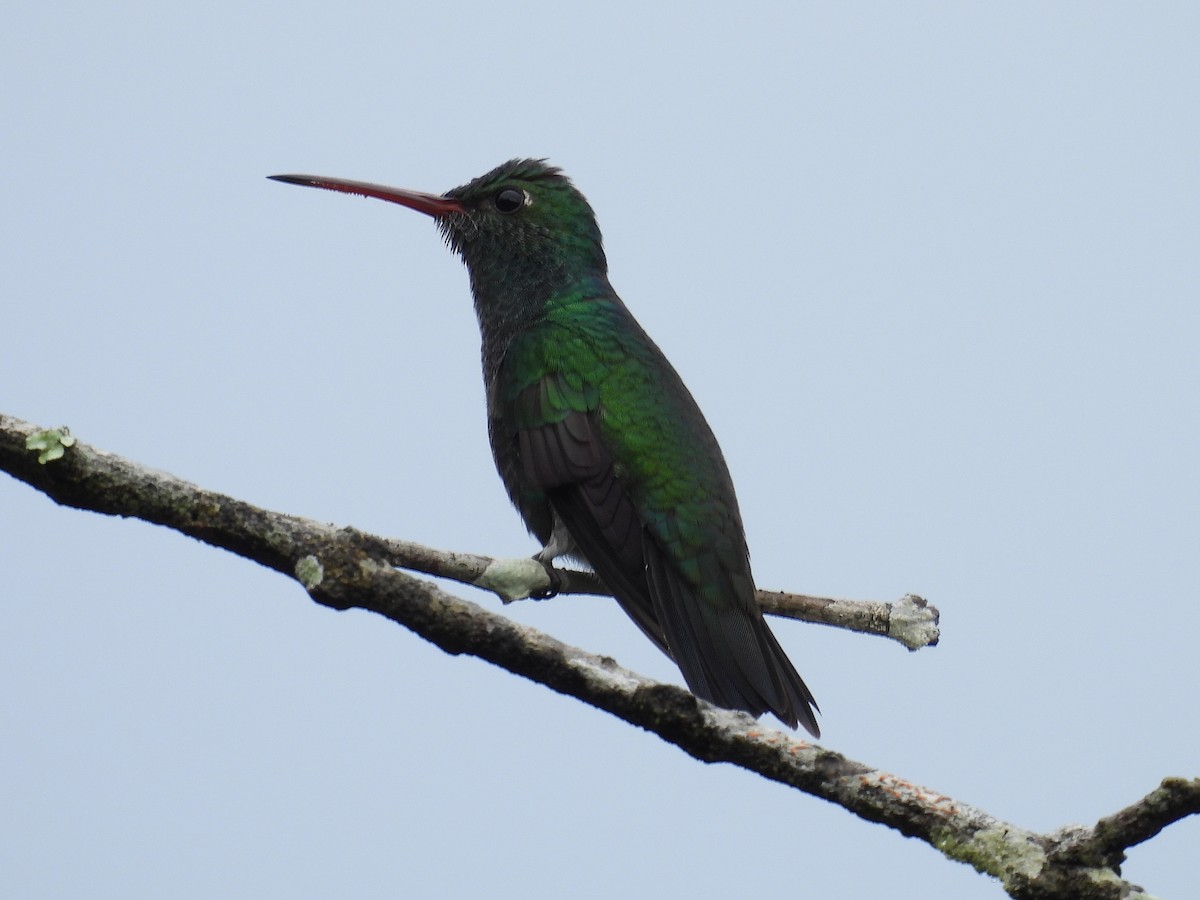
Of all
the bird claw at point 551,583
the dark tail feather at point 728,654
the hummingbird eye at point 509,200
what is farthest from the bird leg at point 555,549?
the hummingbird eye at point 509,200

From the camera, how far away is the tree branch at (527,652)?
2521mm

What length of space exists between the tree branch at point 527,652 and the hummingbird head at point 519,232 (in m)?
3.30

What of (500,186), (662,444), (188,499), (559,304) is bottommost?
(188,499)

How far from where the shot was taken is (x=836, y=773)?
8.44 feet

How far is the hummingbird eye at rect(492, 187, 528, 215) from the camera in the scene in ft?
19.8

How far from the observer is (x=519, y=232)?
19.6 ft

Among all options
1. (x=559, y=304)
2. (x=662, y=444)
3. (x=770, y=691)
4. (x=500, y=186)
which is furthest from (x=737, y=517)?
(x=500, y=186)

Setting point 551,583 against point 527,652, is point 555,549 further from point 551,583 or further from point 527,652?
point 527,652

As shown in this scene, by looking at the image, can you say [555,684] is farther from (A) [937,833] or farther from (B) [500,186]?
(B) [500,186]

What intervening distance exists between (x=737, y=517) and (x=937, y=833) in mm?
2632

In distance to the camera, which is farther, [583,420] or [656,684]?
[583,420]

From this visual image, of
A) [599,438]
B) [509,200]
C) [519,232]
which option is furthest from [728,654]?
[509,200]

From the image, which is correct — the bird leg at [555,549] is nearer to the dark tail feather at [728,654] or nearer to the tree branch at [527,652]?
the dark tail feather at [728,654]

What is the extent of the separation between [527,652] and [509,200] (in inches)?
150
